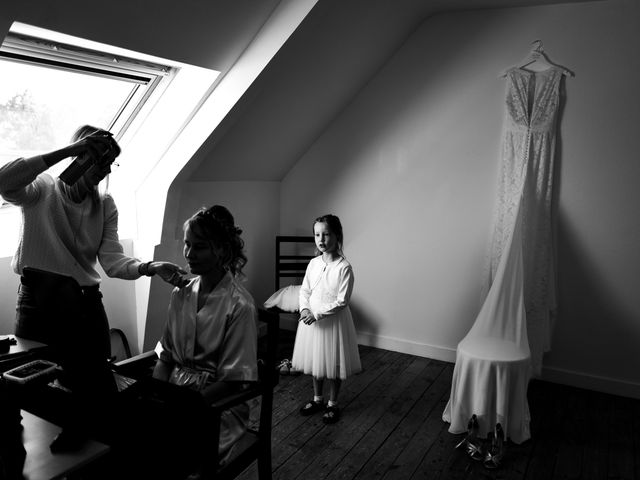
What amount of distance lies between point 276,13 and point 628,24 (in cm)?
206

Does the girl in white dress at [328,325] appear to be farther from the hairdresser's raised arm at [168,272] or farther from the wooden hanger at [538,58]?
the wooden hanger at [538,58]

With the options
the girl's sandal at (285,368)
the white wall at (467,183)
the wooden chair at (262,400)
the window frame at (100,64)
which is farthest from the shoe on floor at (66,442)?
the white wall at (467,183)

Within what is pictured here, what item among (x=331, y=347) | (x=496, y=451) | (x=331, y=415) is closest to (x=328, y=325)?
(x=331, y=347)

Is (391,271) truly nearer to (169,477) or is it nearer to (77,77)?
(77,77)

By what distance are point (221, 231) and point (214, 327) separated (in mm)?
338

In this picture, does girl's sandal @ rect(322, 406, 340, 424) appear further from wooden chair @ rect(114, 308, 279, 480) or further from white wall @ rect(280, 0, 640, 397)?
white wall @ rect(280, 0, 640, 397)

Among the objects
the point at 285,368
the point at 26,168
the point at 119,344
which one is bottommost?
the point at 285,368

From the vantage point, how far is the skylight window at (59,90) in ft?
8.04

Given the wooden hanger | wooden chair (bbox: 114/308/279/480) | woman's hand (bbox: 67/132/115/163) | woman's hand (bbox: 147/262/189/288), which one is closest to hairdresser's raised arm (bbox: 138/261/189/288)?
woman's hand (bbox: 147/262/189/288)

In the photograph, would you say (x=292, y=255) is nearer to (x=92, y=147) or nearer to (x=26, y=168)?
(x=92, y=147)

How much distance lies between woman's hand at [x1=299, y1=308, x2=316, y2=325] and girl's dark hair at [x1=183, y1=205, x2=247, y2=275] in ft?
3.20

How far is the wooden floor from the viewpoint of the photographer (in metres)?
2.54

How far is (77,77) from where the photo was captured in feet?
9.13

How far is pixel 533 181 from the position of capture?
3379mm
